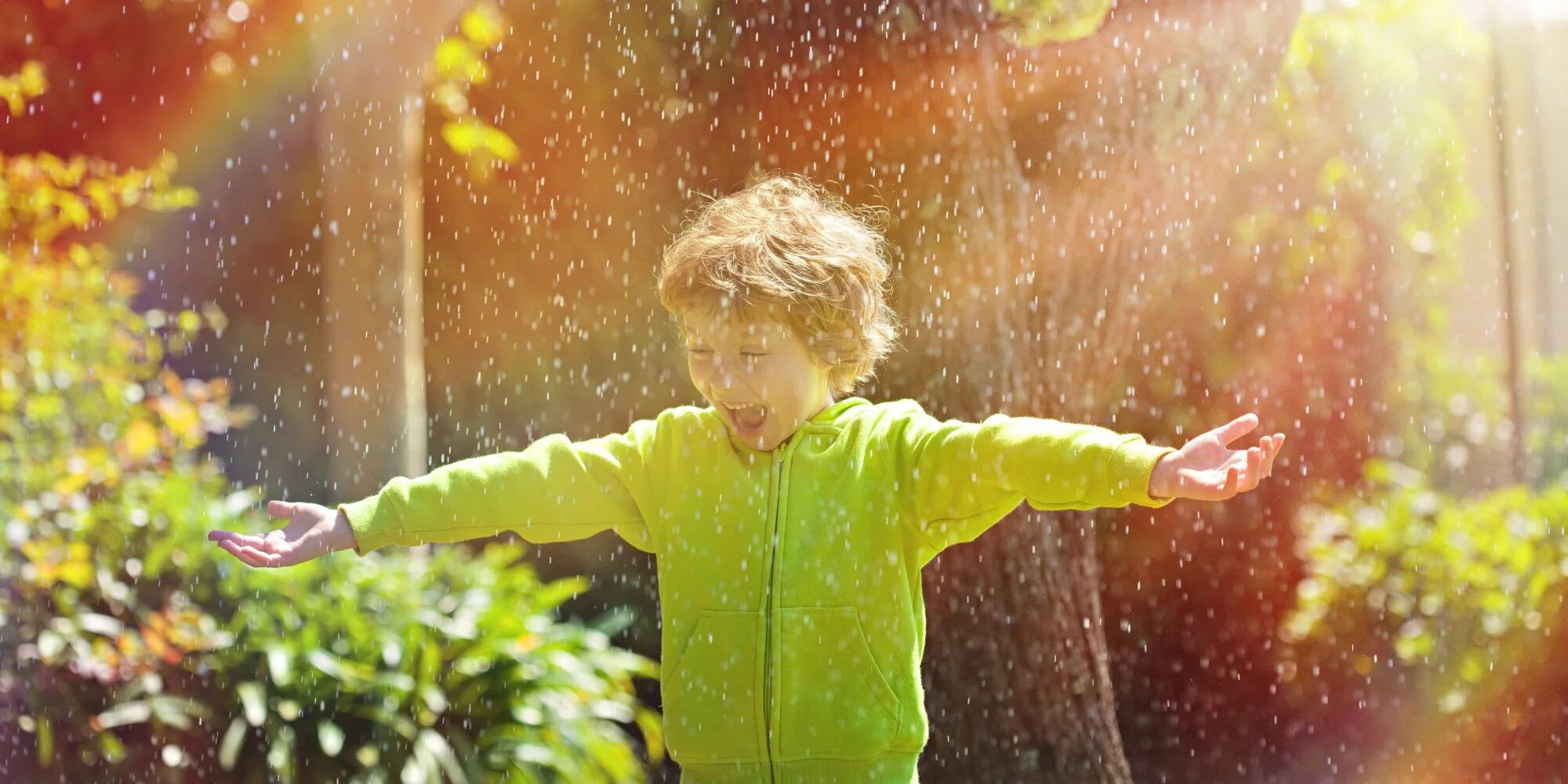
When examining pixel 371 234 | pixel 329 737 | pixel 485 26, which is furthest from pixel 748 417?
pixel 485 26

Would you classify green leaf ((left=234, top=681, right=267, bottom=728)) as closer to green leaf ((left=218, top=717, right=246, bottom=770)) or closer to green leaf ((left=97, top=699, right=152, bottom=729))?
green leaf ((left=218, top=717, right=246, bottom=770))

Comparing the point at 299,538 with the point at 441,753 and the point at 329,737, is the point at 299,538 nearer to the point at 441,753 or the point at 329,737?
the point at 329,737

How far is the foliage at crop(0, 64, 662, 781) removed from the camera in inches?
158

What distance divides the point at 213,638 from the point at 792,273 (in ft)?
8.62

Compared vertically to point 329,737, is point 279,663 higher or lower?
higher

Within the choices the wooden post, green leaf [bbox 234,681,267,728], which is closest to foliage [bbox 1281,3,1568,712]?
the wooden post

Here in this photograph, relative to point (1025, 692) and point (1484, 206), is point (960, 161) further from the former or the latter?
point (1484, 206)

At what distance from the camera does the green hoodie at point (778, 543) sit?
2227 millimetres

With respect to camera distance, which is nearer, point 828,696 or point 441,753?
point 828,696

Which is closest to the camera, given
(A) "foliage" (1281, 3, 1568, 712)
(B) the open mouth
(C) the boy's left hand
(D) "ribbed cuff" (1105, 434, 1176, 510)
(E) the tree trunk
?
(C) the boy's left hand

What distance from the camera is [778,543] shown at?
2268 millimetres

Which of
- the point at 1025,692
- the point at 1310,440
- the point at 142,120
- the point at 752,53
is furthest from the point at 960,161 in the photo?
the point at 142,120

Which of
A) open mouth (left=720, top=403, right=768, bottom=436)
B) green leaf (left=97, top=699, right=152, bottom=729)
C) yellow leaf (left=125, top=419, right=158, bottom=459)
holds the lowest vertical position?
green leaf (left=97, top=699, right=152, bottom=729)

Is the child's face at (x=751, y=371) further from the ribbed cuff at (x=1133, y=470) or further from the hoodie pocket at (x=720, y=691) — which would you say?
the ribbed cuff at (x=1133, y=470)
